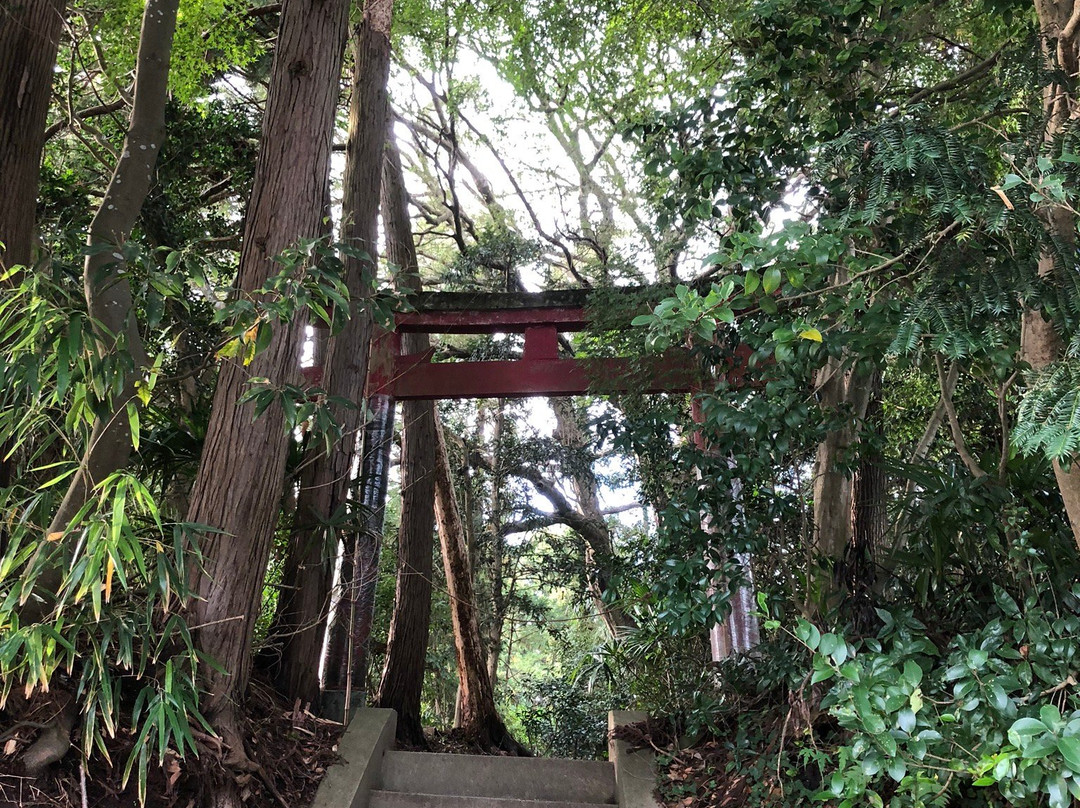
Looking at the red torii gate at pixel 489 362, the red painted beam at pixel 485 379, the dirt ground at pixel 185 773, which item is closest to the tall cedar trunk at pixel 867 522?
the red painted beam at pixel 485 379

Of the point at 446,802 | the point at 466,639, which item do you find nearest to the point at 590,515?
the point at 466,639

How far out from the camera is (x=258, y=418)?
3.16 m

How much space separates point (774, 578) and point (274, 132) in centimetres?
283

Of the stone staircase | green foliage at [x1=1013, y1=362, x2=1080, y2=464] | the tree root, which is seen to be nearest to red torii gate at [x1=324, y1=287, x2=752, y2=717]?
the stone staircase

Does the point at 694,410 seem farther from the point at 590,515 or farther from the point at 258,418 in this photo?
the point at 590,515

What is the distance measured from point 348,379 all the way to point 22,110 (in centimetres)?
180

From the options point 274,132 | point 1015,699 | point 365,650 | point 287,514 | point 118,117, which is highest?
point 118,117

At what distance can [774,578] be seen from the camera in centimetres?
362

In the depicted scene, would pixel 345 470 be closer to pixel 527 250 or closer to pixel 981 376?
pixel 981 376

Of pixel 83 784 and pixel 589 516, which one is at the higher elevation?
pixel 589 516

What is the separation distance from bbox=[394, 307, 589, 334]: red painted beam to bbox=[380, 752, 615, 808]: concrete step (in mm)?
2650

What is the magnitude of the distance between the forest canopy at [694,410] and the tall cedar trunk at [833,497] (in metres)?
0.02

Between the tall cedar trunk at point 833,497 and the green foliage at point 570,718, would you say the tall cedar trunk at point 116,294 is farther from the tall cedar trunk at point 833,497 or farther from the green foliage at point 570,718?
the green foliage at point 570,718

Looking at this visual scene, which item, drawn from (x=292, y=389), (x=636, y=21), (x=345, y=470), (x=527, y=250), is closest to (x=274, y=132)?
(x=292, y=389)
